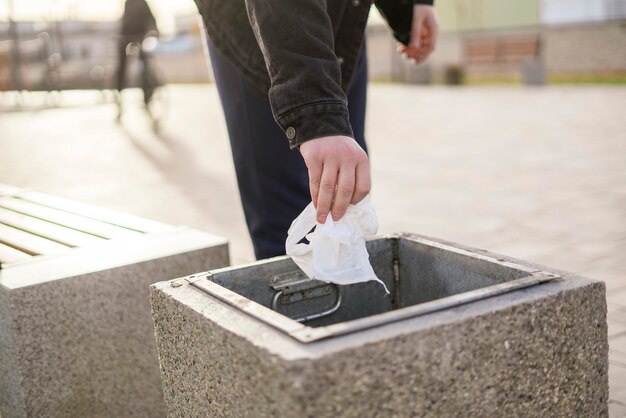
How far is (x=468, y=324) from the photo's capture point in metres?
1.38

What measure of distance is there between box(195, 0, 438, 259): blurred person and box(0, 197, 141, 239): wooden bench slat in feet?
1.90

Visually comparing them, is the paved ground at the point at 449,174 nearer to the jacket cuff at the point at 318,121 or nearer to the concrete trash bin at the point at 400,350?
the concrete trash bin at the point at 400,350

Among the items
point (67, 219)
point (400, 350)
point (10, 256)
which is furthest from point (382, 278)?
point (67, 219)

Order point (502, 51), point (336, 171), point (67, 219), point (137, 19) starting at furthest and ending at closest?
point (502, 51) < point (137, 19) < point (67, 219) < point (336, 171)

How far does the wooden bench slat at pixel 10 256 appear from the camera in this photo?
242 centimetres

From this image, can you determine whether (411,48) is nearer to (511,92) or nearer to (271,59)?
(271,59)

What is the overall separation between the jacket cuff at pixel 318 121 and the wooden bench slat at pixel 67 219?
1223 millimetres

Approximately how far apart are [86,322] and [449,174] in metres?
4.55

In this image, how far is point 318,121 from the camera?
5.16 feet

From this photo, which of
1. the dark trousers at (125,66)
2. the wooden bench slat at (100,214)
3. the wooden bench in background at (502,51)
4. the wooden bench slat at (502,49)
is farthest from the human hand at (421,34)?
the wooden bench slat at (502,49)

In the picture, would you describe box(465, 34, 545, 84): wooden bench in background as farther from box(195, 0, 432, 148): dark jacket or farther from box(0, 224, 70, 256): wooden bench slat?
→ box(195, 0, 432, 148): dark jacket

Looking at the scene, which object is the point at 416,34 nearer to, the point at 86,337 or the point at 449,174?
the point at 86,337

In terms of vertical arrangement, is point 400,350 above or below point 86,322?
above

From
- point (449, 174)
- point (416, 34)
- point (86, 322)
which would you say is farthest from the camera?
point (449, 174)
